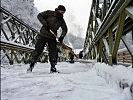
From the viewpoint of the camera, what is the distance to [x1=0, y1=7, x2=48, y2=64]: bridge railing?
669cm

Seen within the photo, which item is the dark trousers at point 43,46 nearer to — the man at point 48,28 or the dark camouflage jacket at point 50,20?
the man at point 48,28

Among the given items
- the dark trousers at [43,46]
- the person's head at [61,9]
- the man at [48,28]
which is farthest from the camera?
the dark trousers at [43,46]

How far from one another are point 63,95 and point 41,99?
241mm

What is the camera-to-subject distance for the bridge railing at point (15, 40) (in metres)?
6.69

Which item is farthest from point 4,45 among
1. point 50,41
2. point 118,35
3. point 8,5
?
point 8,5

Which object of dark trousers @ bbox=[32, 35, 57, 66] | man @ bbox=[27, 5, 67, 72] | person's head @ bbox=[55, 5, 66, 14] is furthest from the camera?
dark trousers @ bbox=[32, 35, 57, 66]

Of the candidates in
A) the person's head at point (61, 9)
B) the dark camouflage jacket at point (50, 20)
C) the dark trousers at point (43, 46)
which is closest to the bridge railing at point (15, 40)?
the dark trousers at point (43, 46)

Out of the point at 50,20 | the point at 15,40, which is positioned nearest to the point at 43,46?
the point at 50,20

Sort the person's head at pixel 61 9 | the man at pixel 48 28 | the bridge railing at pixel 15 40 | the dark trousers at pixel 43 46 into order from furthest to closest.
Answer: the bridge railing at pixel 15 40 → the dark trousers at pixel 43 46 → the man at pixel 48 28 → the person's head at pixel 61 9

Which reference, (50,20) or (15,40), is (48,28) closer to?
(50,20)

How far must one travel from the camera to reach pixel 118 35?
2.46 metres

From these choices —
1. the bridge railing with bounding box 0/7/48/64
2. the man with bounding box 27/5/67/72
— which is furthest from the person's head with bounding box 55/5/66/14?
the bridge railing with bounding box 0/7/48/64

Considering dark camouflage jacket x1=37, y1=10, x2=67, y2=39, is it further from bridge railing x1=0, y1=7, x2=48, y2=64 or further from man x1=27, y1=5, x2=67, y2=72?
bridge railing x1=0, y1=7, x2=48, y2=64

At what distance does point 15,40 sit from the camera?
7.66 m
